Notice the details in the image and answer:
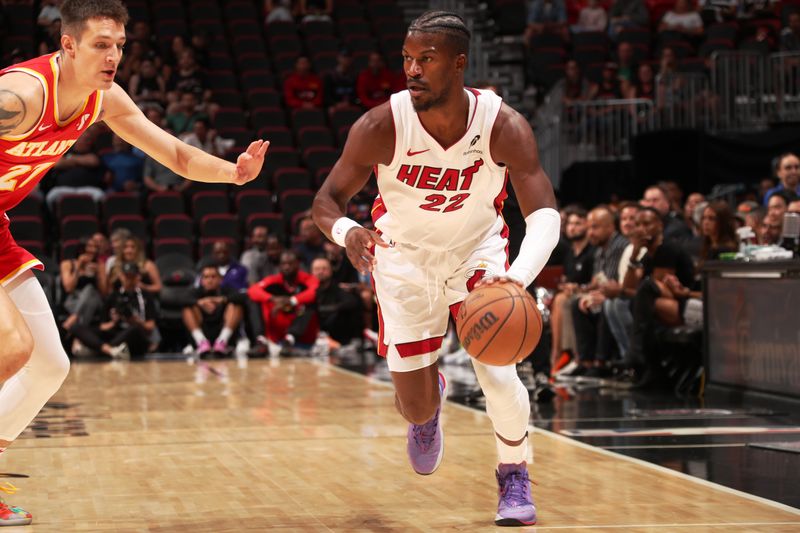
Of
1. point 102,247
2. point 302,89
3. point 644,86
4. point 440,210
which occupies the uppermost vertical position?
point 302,89

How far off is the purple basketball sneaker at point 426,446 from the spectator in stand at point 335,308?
8.03 m

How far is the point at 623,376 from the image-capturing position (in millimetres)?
9539

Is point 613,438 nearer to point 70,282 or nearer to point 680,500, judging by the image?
point 680,500

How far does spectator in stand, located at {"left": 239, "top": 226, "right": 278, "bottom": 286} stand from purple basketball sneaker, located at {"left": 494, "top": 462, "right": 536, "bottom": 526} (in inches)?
360

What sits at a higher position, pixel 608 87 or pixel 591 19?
pixel 591 19

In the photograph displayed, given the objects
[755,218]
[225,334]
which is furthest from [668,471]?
[225,334]

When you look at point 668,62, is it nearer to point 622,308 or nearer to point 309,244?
point 309,244

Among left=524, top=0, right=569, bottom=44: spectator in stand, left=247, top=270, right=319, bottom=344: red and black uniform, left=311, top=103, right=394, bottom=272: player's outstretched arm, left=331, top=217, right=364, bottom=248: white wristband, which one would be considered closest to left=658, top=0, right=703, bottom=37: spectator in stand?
left=524, top=0, right=569, bottom=44: spectator in stand

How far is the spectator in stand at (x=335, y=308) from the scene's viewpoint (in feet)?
41.8

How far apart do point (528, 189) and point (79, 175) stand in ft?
36.0

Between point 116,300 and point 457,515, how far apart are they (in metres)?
8.68

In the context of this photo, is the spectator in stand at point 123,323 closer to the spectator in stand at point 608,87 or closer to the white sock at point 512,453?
the spectator in stand at point 608,87

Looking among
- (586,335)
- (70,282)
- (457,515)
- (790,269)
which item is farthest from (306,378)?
(457,515)

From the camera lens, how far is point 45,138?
4.07 meters
